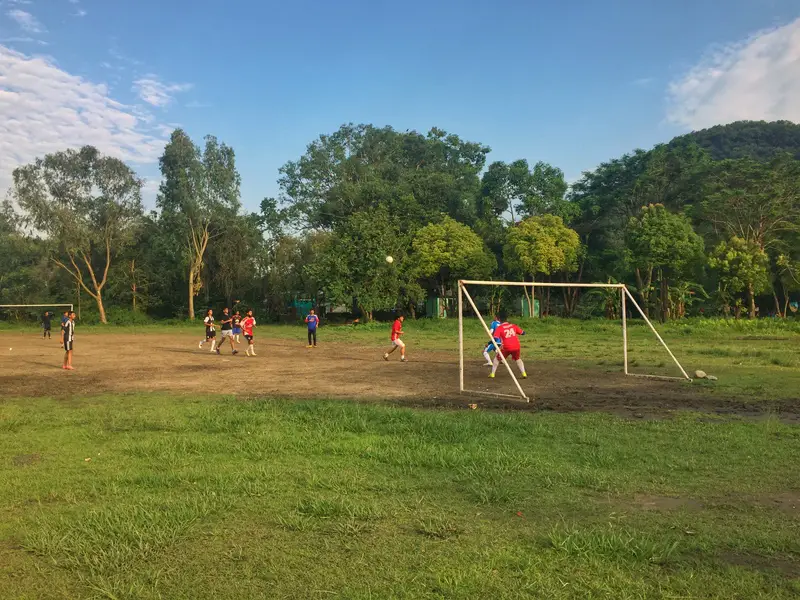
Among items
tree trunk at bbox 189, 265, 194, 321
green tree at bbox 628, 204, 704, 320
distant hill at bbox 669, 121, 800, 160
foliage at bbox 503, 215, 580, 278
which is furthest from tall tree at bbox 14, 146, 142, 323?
distant hill at bbox 669, 121, 800, 160

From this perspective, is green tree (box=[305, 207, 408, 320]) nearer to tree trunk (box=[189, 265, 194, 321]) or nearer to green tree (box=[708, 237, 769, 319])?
tree trunk (box=[189, 265, 194, 321])

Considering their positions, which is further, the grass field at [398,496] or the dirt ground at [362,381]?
the dirt ground at [362,381]

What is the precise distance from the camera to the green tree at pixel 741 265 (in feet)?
106

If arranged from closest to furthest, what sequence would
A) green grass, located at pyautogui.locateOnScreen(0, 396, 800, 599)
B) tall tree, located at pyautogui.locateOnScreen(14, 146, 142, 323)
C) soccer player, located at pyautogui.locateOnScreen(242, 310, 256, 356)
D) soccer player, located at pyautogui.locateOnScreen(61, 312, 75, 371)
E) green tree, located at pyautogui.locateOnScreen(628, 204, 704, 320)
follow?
1. green grass, located at pyautogui.locateOnScreen(0, 396, 800, 599)
2. soccer player, located at pyautogui.locateOnScreen(61, 312, 75, 371)
3. soccer player, located at pyautogui.locateOnScreen(242, 310, 256, 356)
4. green tree, located at pyautogui.locateOnScreen(628, 204, 704, 320)
5. tall tree, located at pyautogui.locateOnScreen(14, 146, 142, 323)

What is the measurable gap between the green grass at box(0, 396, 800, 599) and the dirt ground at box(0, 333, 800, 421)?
215 cm

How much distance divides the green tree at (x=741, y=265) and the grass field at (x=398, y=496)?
24.1 metres

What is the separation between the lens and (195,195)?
1922 inches

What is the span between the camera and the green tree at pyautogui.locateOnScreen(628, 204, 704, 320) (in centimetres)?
3288

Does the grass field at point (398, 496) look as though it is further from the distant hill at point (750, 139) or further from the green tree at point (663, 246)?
the distant hill at point (750, 139)

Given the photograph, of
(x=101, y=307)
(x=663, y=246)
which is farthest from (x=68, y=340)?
(x=101, y=307)

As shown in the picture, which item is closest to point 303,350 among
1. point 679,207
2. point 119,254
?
point 679,207

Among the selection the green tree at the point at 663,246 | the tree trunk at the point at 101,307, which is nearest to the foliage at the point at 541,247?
the green tree at the point at 663,246

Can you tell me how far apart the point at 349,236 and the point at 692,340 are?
2379cm

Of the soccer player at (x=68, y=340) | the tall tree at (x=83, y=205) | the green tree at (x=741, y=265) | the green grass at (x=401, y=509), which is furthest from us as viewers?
the tall tree at (x=83, y=205)
